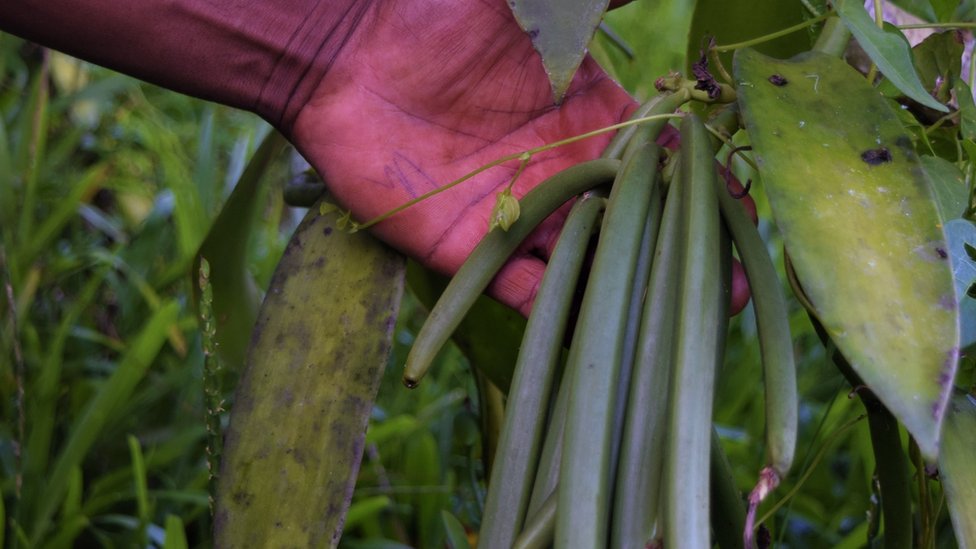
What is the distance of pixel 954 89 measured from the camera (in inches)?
27.0

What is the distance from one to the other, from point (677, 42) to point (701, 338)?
0.56m

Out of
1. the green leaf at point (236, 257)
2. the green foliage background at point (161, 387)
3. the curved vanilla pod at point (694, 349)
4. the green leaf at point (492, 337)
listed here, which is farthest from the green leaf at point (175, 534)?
the curved vanilla pod at point (694, 349)

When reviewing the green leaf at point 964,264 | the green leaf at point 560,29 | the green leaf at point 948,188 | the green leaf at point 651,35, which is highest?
the green leaf at point 560,29

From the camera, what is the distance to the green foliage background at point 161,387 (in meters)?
1.08

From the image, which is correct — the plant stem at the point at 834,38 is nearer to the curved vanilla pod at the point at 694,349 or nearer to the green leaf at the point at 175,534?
the curved vanilla pod at the point at 694,349

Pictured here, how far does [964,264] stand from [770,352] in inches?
4.6

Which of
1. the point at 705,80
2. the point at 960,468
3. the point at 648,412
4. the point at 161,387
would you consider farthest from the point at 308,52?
the point at 161,387

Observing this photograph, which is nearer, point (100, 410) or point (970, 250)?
point (970, 250)

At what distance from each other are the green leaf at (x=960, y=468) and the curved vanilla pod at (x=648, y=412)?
0.44 feet

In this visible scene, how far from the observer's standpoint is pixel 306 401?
2.20 ft

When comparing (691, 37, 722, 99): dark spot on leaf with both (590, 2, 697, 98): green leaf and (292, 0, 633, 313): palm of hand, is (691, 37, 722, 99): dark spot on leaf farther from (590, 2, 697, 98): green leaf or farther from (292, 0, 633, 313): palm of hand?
(590, 2, 697, 98): green leaf

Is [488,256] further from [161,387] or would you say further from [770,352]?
[161,387]

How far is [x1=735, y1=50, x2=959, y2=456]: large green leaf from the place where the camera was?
1.38 feet

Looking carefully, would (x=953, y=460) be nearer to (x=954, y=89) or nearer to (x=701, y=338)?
(x=701, y=338)
